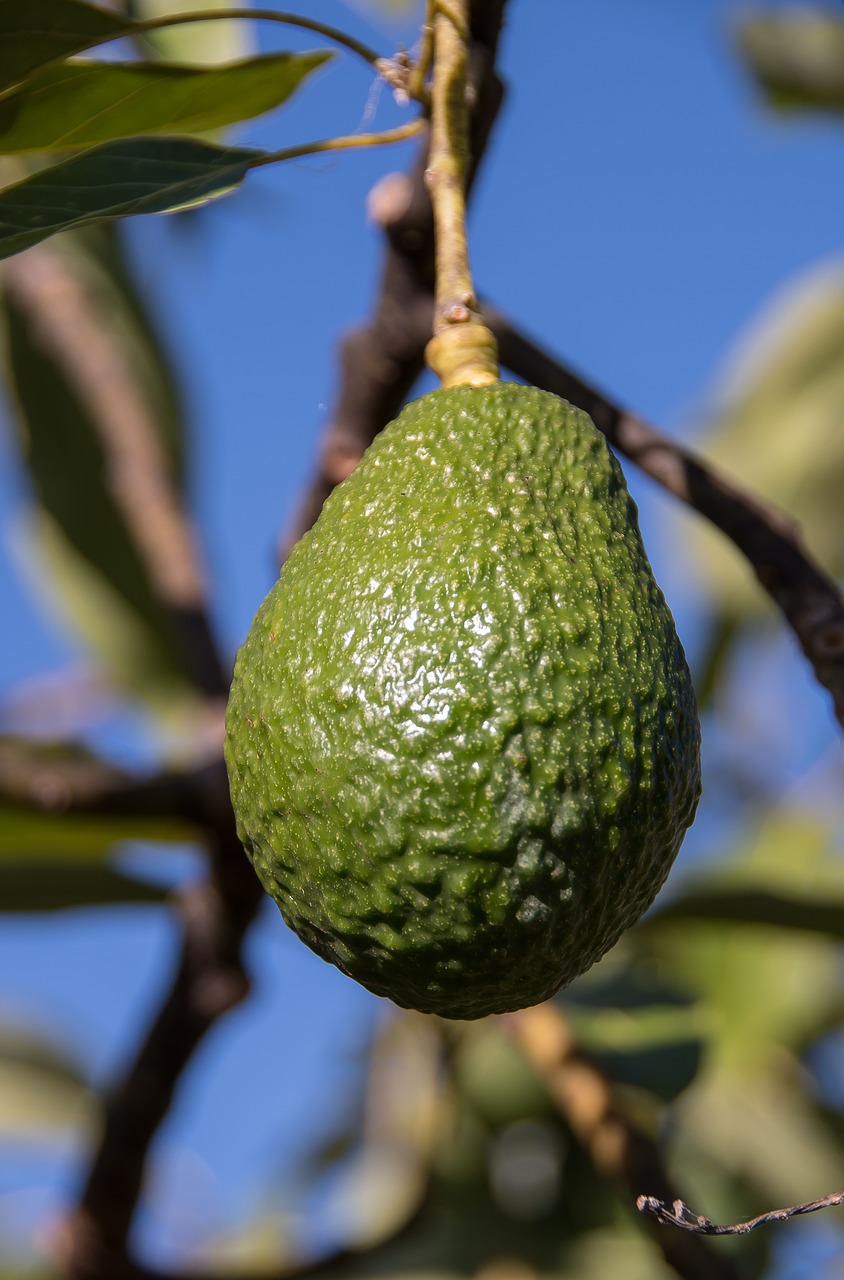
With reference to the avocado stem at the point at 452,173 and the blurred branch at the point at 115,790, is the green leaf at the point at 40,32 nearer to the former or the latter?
the avocado stem at the point at 452,173

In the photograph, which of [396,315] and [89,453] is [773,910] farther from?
[89,453]

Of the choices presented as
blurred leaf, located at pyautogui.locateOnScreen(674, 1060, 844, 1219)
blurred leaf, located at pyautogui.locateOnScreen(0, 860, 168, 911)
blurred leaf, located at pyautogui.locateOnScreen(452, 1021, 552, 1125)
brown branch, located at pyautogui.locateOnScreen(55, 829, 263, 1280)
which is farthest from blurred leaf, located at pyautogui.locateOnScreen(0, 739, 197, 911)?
blurred leaf, located at pyautogui.locateOnScreen(674, 1060, 844, 1219)

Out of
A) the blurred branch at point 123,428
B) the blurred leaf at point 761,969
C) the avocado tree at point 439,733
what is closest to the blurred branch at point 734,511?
the avocado tree at point 439,733

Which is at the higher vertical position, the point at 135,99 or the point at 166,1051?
the point at 135,99

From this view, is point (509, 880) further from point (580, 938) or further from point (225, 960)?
point (225, 960)

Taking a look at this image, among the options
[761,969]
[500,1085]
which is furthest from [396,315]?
[761,969]

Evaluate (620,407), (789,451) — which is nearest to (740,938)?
(789,451)
